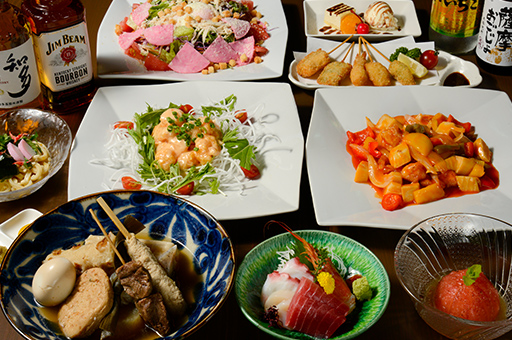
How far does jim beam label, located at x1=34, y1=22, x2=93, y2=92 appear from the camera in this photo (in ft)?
6.93

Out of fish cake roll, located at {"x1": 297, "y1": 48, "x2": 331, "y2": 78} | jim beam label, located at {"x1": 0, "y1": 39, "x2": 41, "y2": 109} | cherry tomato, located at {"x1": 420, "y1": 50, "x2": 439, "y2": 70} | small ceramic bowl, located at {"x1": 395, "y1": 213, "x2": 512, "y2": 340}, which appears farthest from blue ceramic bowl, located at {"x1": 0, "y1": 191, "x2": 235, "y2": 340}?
cherry tomato, located at {"x1": 420, "y1": 50, "x2": 439, "y2": 70}

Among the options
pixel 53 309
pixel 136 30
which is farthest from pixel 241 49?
pixel 53 309

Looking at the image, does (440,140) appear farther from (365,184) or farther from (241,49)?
(241,49)

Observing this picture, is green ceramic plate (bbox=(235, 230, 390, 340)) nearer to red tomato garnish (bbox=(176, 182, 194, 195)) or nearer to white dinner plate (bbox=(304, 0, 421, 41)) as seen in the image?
red tomato garnish (bbox=(176, 182, 194, 195))

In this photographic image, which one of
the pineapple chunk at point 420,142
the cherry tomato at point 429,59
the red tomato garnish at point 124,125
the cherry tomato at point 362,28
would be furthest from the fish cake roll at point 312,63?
the red tomato garnish at point 124,125

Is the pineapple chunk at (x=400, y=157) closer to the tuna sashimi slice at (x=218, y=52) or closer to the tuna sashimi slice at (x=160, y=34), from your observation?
the tuna sashimi slice at (x=218, y=52)

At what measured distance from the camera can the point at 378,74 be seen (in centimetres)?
253

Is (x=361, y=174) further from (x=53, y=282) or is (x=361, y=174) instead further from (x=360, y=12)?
(x=360, y=12)

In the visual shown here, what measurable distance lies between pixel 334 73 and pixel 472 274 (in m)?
1.45

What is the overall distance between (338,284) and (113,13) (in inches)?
94.0

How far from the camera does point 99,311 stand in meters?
1.29

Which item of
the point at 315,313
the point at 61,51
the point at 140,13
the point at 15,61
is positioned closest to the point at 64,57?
the point at 61,51

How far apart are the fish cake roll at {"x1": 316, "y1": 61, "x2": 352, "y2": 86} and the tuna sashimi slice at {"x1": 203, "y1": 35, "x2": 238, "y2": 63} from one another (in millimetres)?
521

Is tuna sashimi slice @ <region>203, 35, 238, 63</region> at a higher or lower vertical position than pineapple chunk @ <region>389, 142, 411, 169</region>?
higher
